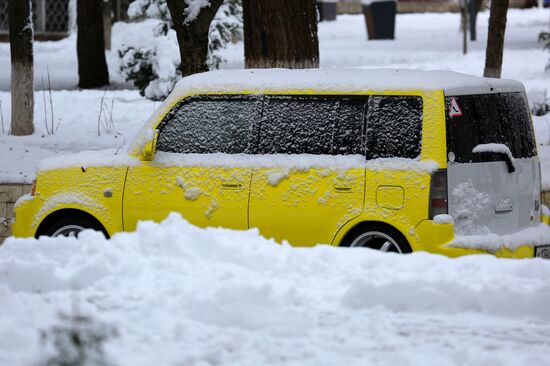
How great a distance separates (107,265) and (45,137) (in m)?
10.0

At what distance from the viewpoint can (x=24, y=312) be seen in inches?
234

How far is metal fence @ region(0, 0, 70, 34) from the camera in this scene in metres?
34.2

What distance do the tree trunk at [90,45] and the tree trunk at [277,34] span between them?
10.4 m

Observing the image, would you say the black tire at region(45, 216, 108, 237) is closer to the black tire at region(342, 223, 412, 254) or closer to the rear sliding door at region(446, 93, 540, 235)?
the black tire at region(342, 223, 412, 254)

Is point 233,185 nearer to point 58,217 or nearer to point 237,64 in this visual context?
point 58,217

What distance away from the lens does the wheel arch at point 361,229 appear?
827 cm

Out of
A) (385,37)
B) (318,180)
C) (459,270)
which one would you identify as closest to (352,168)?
(318,180)

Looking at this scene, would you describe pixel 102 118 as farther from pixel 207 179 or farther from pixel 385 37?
pixel 385 37

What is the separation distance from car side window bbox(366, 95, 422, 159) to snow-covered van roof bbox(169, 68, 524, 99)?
105 mm

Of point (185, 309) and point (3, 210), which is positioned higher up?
point (185, 309)

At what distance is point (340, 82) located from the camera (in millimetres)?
8531

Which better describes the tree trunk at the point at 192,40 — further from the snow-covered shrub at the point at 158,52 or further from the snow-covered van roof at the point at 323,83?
the snow-covered shrub at the point at 158,52

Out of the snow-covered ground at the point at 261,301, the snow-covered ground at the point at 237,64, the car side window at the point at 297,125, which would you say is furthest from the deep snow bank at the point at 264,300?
the snow-covered ground at the point at 237,64

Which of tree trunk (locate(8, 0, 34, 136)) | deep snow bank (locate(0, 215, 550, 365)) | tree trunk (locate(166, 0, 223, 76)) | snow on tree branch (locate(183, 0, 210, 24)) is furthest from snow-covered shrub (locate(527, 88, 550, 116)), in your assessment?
deep snow bank (locate(0, 215, 550, 365))
